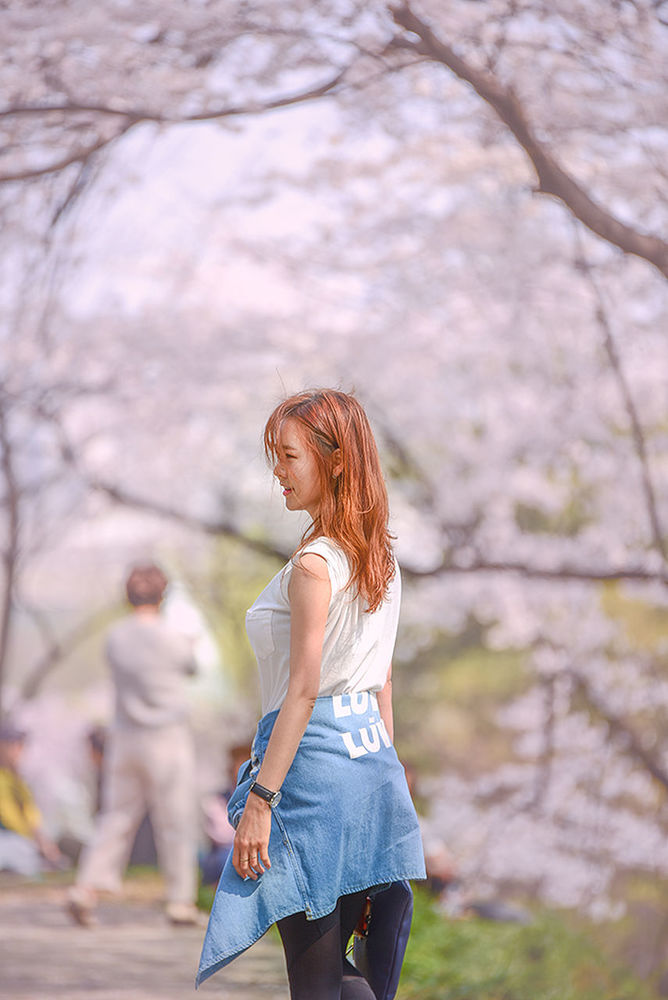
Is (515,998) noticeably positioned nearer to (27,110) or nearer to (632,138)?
(632,138)

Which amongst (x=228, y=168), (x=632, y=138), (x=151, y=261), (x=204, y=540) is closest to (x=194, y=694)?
(x=204, y=540)

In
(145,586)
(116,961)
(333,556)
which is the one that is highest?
(333,556)

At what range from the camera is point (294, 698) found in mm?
1668

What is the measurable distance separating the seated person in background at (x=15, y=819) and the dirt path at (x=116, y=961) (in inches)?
37.2

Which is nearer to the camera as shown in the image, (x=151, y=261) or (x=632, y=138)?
(x=632, y=138)

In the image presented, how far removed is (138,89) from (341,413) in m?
2.30

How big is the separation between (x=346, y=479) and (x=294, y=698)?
39 cm

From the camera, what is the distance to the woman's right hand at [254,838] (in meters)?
1.68

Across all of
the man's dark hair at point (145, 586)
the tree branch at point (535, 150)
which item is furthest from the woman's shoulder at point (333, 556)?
the man's dark hair at point (145, 586)

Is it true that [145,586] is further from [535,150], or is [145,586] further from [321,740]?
[321,740]

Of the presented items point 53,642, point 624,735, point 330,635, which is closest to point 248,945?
point 330,635

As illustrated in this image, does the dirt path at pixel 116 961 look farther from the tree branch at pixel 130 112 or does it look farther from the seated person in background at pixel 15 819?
the tree branch at pixel 130 112

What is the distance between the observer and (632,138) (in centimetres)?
405

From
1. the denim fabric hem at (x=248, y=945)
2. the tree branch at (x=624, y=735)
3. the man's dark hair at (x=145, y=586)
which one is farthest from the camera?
the tree branch at (x=624, y=735)
